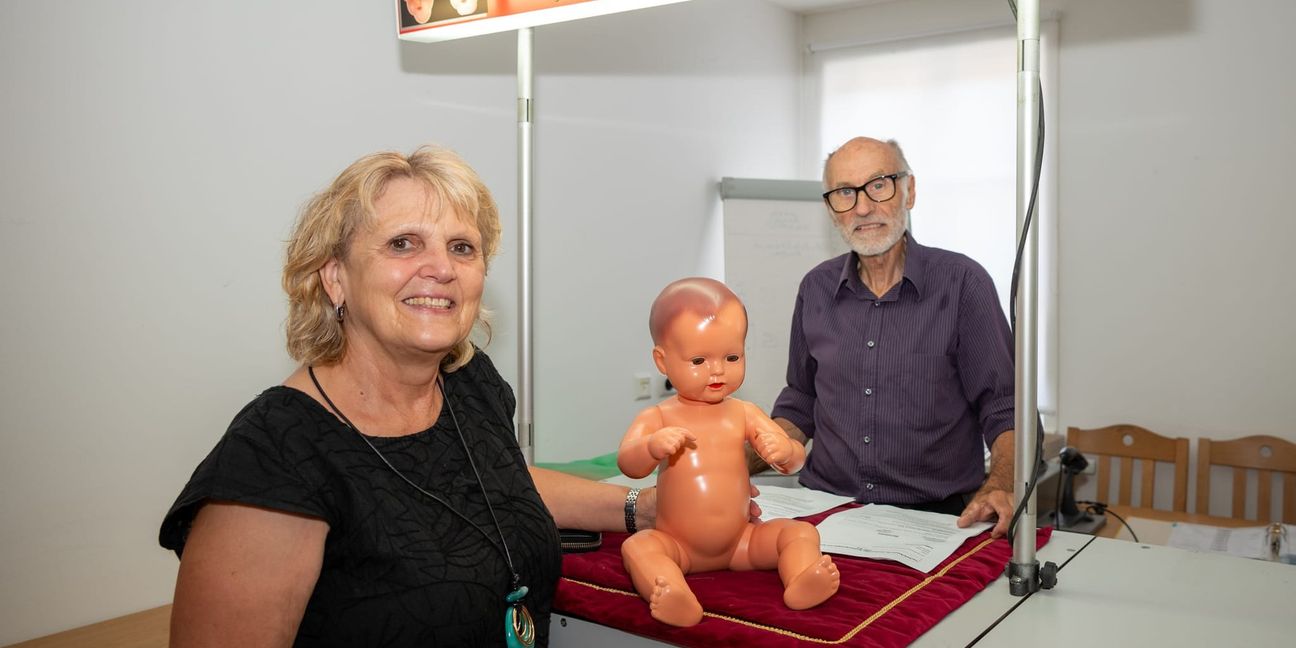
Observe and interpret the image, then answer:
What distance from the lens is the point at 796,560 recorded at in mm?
1348

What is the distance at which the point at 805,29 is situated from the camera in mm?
5816

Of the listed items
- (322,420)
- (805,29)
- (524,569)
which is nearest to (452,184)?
(322,420)

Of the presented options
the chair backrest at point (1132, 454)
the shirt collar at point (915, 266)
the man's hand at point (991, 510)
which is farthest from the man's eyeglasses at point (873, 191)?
the chair backrest at point (1132, 454)

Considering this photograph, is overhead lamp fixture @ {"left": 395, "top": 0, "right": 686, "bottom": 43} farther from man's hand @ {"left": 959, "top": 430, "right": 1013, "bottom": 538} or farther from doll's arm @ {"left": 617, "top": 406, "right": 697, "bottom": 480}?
man's hand @ {"left": 959, "top": 430, "right": 1013, "bottom": 538}

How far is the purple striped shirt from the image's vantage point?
215cm

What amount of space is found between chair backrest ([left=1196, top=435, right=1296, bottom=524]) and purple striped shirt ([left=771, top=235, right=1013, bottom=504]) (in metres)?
2.87

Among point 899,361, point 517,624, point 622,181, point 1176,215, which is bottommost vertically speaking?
point 517,624

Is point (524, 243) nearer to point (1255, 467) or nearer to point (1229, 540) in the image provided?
point (1229, 540)

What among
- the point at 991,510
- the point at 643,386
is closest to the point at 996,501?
the point at 991,510

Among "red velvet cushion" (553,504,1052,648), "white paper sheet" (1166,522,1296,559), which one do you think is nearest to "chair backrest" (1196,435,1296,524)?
"white paper sheet" (1166,522,1296,559)

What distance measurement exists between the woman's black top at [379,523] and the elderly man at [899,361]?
0.98 metres

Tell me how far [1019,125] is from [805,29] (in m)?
4.63

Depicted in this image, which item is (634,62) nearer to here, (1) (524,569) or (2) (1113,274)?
(2) (1113,274)

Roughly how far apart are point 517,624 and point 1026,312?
87 cm
